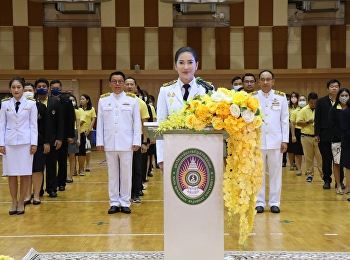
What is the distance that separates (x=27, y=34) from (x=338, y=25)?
10.7 meters

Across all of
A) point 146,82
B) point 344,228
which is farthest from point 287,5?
point 344,228

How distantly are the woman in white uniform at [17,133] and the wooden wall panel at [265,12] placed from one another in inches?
494

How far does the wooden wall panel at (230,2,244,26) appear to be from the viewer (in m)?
18.1

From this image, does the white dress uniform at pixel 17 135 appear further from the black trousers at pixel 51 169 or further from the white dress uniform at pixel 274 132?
the white dress uniform at pixel 274 132

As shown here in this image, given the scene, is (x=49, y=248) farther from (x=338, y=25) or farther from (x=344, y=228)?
(x=338, y=25)

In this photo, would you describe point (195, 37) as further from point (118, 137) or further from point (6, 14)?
point (118, 137)

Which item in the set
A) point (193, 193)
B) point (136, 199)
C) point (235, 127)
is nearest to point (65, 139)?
point (136, 199)

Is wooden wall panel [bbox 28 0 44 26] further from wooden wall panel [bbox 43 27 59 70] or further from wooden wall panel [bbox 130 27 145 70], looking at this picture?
wooden wall panel [bbox 130 27 145 70]

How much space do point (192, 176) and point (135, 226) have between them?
9.29ft

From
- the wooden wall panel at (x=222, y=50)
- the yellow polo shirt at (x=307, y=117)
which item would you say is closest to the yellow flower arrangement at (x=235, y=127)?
the yellow polo shirt at (x=307, y=117)

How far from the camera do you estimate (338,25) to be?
1809 cm

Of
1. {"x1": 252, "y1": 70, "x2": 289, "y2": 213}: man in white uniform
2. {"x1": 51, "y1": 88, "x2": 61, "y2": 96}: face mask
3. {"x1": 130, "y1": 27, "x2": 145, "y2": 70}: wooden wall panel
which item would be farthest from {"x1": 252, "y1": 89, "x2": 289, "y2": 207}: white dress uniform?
{"x1": 130, "y1": 27, "x2": 145, "y2": 70}: wooden wall panel

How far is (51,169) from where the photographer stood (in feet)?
28.7

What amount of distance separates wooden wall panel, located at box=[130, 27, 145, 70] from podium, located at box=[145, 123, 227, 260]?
1484cm
